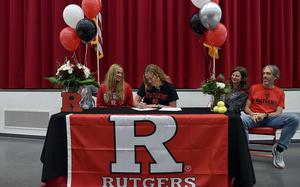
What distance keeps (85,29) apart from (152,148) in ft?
6.55

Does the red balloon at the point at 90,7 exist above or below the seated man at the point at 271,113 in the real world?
above

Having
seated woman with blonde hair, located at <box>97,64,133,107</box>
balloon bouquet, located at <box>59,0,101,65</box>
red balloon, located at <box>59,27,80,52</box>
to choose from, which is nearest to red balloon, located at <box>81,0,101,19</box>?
balloon bouquet, located at <box>59,0,101,65</box>

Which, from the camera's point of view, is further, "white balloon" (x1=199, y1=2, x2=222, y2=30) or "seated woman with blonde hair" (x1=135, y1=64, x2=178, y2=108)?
"white balloon" (x1=199, y1=2, x2=222, y2=30)

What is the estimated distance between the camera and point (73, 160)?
8.32 ft

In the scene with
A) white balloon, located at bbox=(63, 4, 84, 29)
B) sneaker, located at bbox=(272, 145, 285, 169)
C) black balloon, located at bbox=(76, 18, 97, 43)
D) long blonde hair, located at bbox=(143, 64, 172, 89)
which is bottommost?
sneaker, located at bbox=(272, 145, 285, 169)

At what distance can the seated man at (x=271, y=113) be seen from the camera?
3.39m

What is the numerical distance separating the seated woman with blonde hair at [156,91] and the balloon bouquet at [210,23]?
0.49m

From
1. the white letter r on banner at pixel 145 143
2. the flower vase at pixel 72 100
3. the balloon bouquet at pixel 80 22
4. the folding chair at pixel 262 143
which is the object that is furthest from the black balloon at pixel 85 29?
the folding chair at pixel 262 143

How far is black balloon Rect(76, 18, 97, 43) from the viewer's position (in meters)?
3.97

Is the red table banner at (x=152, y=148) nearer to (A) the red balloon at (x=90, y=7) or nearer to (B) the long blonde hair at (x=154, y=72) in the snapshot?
(B) the long blonde hair at (x=154, y=72)

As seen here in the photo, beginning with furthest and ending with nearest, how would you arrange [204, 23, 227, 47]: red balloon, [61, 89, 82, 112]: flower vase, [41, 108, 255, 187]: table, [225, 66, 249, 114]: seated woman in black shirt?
[204, 23, 227, 47]: red balloon < [225, 66, 249, 114]: seated woman in black shirt < [61, 89, 82, 112]: flower vase < [41, 108, 255, 187]: table

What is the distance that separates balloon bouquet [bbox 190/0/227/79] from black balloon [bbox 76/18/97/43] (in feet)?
3.73

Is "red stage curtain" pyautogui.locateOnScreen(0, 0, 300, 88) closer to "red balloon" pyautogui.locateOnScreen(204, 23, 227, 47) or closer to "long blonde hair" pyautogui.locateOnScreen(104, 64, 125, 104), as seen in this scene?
"red balloon" pyautogui.locateOnScreen(204, 23, 227, 47)

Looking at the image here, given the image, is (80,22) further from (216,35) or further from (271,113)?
(271,113)
